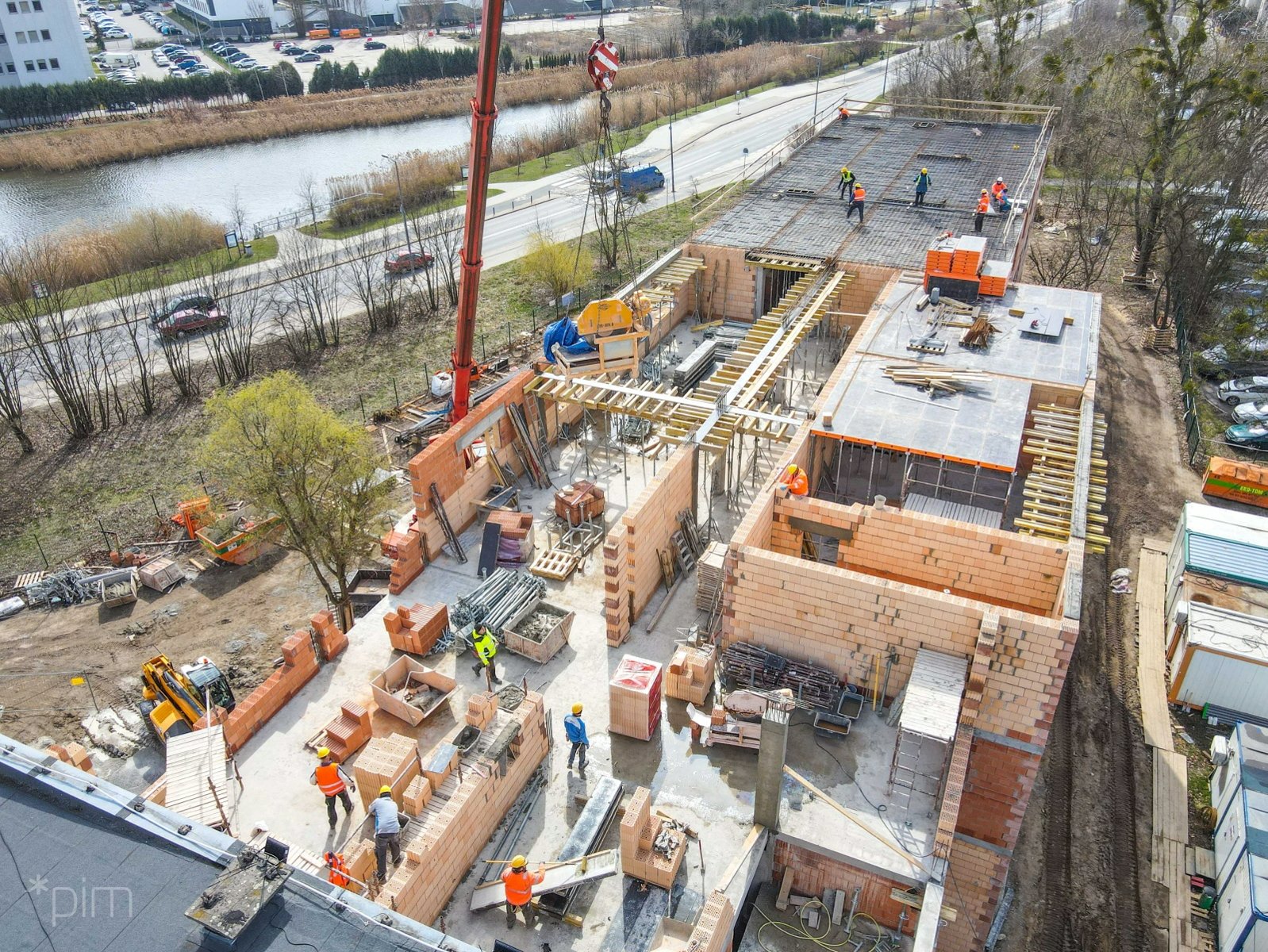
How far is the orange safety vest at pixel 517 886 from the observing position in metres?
14.0

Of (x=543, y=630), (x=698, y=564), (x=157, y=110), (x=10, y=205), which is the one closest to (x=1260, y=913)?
(x=698, y=564)

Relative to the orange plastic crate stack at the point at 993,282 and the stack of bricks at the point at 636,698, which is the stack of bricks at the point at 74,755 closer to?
the stack of bricks at the point at 636,698

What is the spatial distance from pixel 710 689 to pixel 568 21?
155087mm

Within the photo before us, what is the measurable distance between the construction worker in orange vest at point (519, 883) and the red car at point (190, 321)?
35691 millimetres

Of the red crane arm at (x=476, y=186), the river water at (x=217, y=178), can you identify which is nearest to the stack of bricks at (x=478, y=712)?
the red crane arm at (x=476, y=186)

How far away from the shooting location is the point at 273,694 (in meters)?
Result: 19.2

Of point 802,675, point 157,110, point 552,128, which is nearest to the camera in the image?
point 802,675

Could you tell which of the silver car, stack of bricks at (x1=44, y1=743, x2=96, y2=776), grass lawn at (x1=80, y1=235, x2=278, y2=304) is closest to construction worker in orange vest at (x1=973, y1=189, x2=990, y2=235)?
the silver car

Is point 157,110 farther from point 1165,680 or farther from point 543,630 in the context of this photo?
point 1165,680

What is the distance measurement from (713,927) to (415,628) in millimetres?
10252

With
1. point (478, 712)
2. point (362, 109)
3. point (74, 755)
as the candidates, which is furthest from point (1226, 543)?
point (362, 109)

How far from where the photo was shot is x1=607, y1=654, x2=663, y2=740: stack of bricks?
1762 cm

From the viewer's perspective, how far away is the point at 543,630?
20.7 metres

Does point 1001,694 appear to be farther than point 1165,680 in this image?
No
